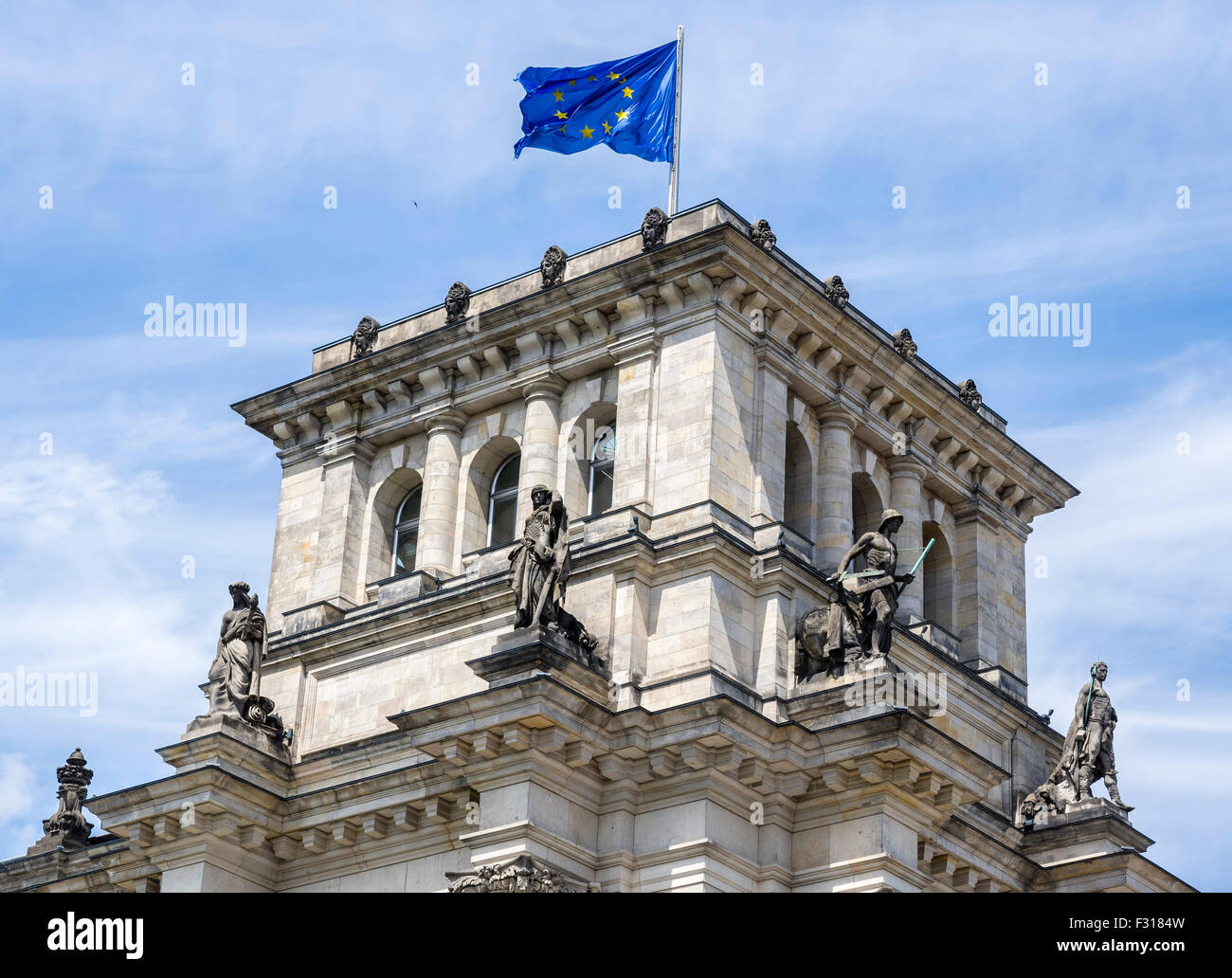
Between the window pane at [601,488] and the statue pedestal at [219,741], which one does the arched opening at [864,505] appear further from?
the statue pedestal at [219,741]

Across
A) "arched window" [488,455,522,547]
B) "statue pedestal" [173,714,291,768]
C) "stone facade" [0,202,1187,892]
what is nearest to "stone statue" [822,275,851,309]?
"stone facade" [0,202,1187,892]

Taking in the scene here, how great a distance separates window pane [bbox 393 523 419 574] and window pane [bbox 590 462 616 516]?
4.17 metres

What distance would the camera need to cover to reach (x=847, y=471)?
4038 cm

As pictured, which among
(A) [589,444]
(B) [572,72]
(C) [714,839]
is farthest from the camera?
(B) [572,72]

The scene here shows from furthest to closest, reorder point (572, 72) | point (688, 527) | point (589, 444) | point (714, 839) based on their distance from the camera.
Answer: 1. point (572, 72)
2. point (589, 444)
3. point (688, 527)
4. point (714, 839)

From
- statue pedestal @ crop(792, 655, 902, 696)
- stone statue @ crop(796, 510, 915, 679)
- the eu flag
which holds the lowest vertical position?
statue pedestal @ crop(792, 655, 902, 696)

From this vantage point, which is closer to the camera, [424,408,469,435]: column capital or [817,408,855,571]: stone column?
[817,408,855,571]: stone column

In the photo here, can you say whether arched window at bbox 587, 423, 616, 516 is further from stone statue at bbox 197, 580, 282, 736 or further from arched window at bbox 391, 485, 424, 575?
stone statue at bbox 197, 580, 282, 736

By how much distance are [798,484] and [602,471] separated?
356 cm

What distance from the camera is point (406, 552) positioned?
42.5 m

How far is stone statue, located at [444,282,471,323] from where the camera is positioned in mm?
42750
